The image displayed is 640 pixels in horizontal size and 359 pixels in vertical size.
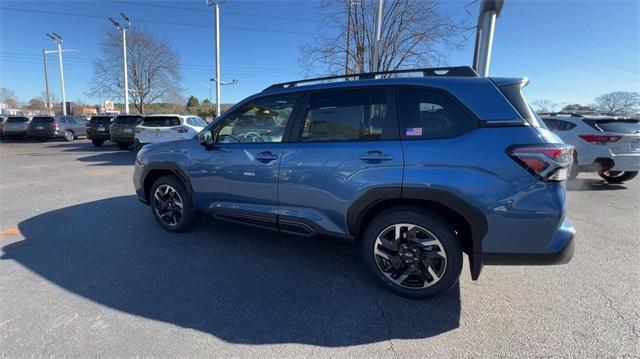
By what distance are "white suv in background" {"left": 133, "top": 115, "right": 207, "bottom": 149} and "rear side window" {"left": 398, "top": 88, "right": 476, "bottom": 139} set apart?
34.6 feet

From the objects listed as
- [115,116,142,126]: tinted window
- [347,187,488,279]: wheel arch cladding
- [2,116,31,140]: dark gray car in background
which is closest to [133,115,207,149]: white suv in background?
[115,116,142,126]: tinted window

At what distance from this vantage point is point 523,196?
245 centimetres

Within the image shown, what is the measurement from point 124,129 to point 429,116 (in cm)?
1561

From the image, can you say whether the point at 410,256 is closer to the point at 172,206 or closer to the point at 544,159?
the point at 544,159

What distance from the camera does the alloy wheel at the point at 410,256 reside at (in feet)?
9.09

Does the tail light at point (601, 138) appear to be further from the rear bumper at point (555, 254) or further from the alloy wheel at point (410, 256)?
the alloy wheel at point (410, 256)

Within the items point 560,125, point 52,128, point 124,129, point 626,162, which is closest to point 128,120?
point 124,129

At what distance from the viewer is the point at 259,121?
3.66 meters

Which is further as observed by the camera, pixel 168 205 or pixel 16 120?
pixel 16 120

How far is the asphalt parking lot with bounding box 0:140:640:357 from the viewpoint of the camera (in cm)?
232

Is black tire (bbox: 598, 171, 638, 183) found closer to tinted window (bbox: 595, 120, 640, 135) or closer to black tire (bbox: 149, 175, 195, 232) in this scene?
tinted window (bbox: 595, 120, 640, 135)

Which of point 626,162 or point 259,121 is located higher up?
point 259,121

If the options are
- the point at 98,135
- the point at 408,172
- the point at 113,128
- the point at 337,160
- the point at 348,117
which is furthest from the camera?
the point at 98,135

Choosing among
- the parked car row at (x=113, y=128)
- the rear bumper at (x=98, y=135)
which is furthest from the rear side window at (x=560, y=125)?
the rear bumper at (x=98, y=135)
